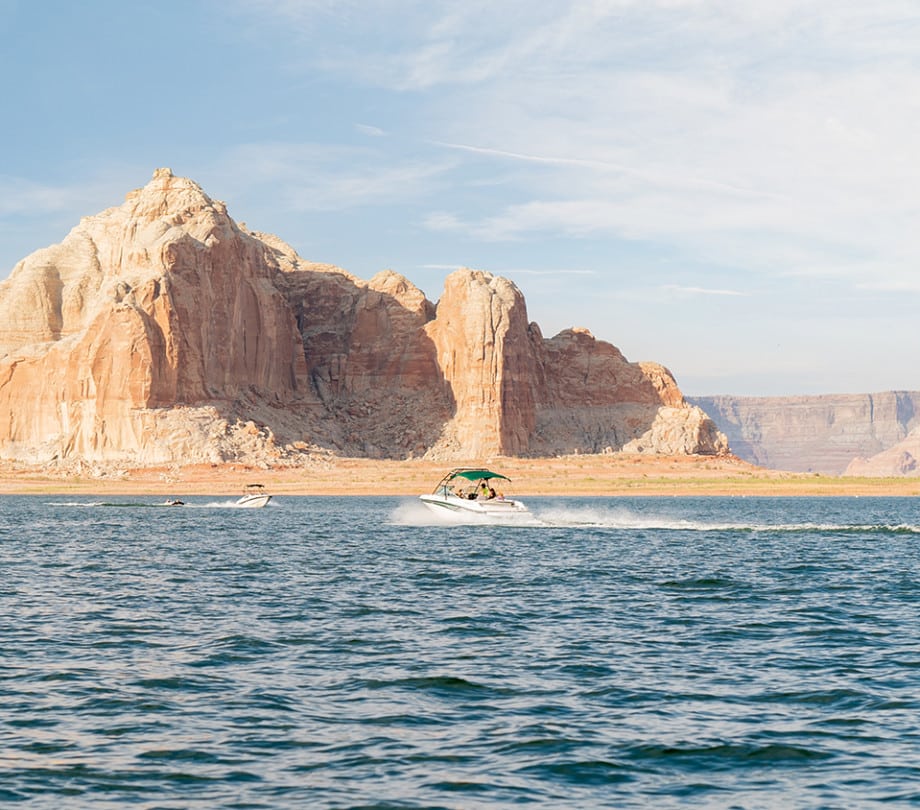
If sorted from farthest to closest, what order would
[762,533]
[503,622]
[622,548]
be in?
[762,533] → [622,548] → [503,622]

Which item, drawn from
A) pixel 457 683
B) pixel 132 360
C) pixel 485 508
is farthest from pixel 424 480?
pixel 457 683

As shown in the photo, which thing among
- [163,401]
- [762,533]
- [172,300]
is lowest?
[762,533]

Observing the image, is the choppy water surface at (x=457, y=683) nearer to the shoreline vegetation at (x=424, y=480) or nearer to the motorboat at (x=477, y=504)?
the motorboat at (x=477, y=504)

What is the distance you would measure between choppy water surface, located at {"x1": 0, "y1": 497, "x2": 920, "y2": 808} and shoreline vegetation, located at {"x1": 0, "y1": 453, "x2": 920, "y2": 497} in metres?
95.2

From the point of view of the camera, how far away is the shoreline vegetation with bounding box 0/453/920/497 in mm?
145750

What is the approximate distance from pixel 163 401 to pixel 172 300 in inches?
638

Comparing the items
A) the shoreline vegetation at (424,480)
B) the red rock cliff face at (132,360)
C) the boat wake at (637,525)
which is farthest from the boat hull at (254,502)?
the red rock cliff face at (132,360)

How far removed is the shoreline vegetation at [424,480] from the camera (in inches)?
5738

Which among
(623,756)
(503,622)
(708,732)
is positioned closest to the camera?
(623,756)

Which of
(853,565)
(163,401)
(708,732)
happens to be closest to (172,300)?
(163,401)

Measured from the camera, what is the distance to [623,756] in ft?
59.7

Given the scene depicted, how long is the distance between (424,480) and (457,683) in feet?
437

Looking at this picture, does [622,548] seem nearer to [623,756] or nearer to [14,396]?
[623,756]

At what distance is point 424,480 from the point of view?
6156 inches
